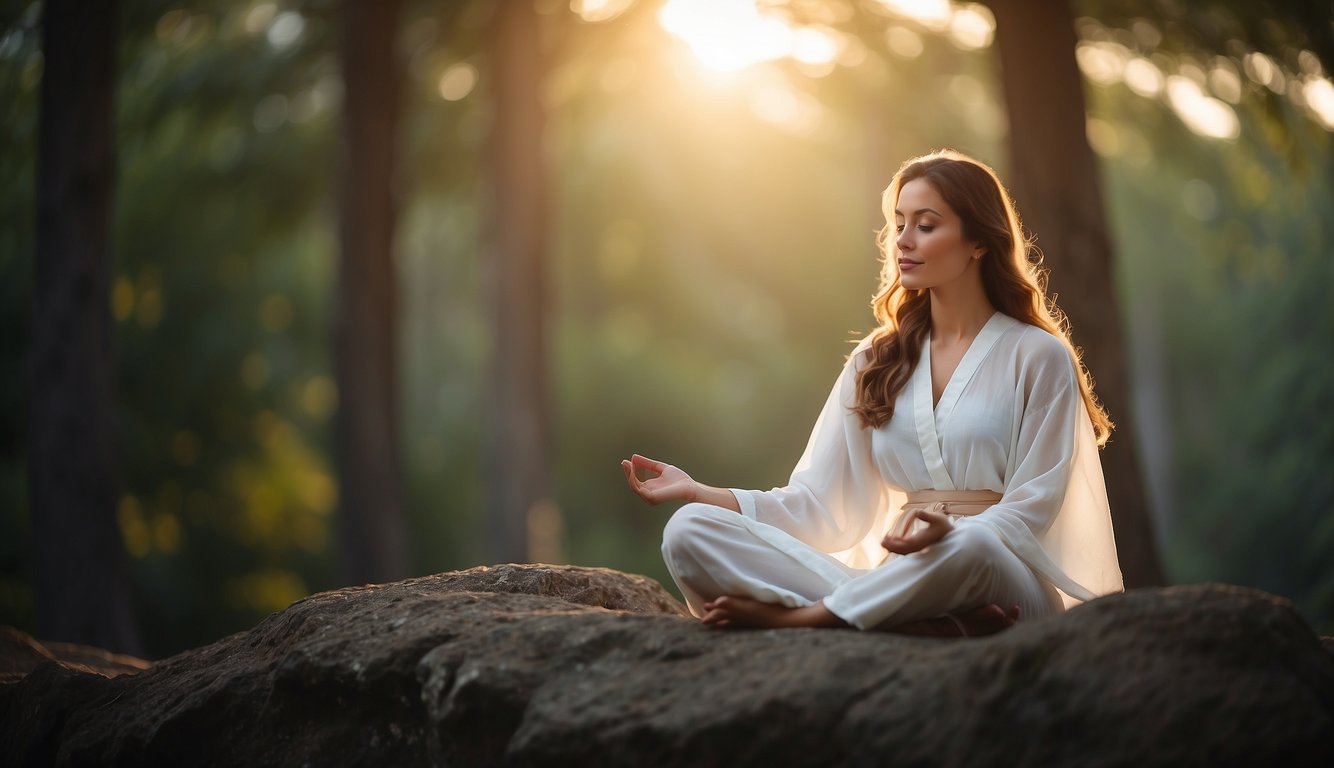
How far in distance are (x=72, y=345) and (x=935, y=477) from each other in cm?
574

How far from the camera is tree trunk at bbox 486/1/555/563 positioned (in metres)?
12.8

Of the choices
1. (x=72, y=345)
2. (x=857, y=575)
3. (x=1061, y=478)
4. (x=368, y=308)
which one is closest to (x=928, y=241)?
(x=1061, y=478)

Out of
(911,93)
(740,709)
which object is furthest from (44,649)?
(911,93)

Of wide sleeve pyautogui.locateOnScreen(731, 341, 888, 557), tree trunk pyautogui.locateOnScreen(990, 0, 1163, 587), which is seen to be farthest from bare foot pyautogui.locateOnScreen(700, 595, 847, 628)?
tree trunk pyautogui.locateOnScreen(990, 0, 1163, 587)

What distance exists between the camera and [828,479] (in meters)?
4.38

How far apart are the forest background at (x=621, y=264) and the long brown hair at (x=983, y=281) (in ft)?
0.83

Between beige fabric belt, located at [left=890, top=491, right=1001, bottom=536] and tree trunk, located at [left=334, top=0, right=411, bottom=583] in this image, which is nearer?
beige fabric belt, located at [left=890, top=491, right=1001, bottom=536]

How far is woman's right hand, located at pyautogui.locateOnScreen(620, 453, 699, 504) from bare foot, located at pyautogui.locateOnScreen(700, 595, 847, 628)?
412 mm

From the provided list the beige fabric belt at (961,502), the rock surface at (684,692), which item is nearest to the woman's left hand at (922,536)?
the rock surface at (684,692)

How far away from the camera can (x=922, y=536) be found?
3480 mm

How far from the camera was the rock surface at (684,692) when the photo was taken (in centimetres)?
284

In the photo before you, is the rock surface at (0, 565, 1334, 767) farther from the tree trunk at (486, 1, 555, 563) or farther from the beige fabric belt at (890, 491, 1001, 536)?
the tree trunk at (486, 1, 555, 563)

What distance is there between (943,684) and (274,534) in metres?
15.9

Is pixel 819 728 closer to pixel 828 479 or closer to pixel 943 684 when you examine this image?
pixel 943 684
